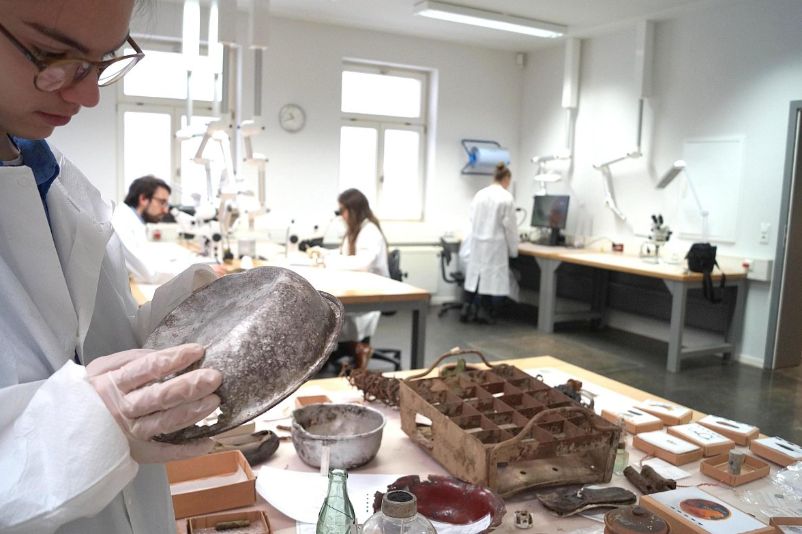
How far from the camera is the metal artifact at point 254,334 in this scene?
28.5 inches

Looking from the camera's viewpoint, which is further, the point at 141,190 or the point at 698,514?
the point at 141,190

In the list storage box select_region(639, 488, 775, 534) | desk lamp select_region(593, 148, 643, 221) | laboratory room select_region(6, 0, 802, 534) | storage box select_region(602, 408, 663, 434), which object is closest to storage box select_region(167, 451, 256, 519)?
laboratory room select_region(6, 0, 802, 534)

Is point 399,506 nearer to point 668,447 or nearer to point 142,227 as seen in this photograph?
point 668,447

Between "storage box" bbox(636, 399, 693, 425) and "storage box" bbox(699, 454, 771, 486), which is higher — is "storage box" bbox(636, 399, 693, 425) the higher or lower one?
the higher one

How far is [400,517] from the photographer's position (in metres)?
0.90

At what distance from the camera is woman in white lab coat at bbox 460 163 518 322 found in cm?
605

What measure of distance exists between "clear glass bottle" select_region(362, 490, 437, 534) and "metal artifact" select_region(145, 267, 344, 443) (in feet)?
0.85

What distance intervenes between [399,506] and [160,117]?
A: 5933mm

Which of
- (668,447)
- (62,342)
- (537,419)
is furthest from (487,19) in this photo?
(62,342)

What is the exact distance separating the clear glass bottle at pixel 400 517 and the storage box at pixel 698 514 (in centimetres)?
52

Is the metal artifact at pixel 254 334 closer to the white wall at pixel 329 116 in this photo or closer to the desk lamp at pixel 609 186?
the white wall at pixel 329 116

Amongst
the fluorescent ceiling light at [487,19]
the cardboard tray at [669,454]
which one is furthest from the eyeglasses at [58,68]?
the fluorescent ceiling light at [487,19]

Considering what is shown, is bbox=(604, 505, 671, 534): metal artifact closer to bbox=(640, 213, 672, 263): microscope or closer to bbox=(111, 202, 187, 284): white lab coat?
bbox=(111, 202, 187, 284): white lab coat

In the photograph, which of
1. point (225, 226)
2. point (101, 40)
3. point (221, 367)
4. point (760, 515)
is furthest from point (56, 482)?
point (225, 226)
